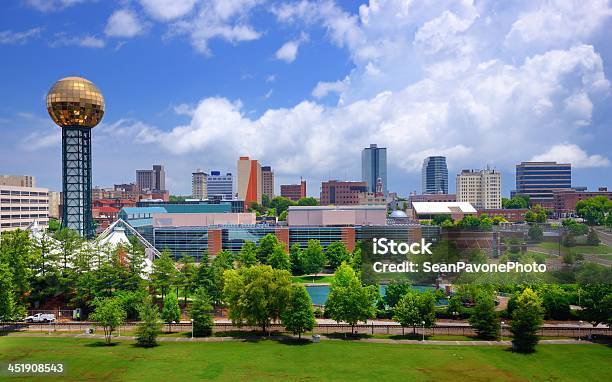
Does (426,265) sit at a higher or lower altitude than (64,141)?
lower

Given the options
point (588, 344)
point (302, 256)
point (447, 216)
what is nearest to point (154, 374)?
point (588, 344)

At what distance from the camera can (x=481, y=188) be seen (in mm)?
185750

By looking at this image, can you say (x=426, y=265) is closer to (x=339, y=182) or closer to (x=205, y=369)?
(x=205, y=369)

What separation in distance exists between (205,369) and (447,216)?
104662 millimetres

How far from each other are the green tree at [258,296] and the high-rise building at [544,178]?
167m

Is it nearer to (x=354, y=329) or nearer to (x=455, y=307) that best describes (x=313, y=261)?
(x=455, y=307)

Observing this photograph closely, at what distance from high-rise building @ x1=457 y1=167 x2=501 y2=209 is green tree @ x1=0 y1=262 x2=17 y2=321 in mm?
163050

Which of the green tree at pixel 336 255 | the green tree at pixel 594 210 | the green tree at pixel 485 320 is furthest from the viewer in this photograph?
the green tree at pixel 594 210

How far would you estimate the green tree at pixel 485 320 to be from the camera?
41125mm

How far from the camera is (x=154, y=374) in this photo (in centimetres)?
3152

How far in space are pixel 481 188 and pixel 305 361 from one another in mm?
162688

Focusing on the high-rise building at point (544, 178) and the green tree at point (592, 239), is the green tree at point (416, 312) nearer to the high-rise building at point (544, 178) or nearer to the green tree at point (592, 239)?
the green tree at point (592, 239)

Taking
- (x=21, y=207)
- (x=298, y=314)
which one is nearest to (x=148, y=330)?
(x=298, y=314)

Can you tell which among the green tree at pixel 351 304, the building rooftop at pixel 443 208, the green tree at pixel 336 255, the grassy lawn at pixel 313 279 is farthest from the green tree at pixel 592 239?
the building rooftop at pixel 443 208
